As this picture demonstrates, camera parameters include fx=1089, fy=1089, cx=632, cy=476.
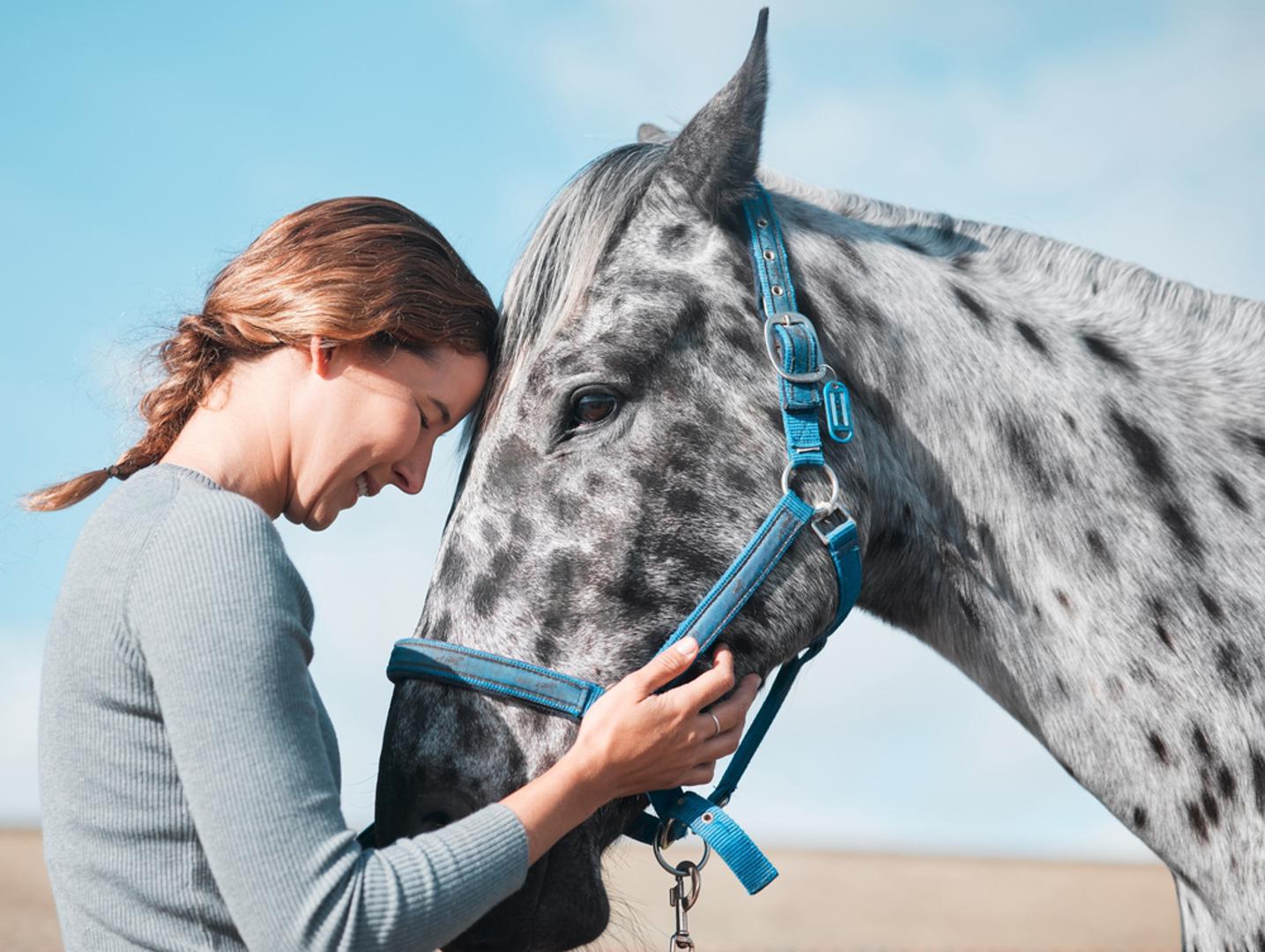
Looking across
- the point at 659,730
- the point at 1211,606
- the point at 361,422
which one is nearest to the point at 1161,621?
the point at 1211,606

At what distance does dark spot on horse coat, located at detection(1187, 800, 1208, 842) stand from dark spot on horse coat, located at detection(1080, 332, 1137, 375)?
2.96ft

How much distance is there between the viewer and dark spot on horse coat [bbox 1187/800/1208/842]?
207cm

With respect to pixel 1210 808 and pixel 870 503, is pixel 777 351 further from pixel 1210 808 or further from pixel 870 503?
pixel 1210 808

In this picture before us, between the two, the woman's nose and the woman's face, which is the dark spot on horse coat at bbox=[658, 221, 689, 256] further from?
the woman's nose

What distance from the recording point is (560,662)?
6.79 feet

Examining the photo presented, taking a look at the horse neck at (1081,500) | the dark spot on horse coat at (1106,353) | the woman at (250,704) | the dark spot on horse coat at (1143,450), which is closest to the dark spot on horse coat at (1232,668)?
the horse neck at (1081,500)

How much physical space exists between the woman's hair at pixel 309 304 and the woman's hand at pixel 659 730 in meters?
0.74

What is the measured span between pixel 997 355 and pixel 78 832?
76.1 inches

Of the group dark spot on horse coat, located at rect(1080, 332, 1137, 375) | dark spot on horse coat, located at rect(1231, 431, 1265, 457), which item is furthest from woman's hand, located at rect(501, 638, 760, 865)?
dark spot on horse coat, located at rect(1231, 431, 1265, 457)

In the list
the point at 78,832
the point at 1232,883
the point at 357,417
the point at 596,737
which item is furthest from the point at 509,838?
the point at 1232,883

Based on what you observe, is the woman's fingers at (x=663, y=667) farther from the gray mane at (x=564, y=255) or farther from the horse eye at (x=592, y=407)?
the gray mane at (x=564, y=255)

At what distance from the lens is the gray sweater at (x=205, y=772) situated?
1.40 metres

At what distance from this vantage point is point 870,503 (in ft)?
7.41

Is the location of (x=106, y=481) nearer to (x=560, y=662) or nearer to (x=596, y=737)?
(x=560, y=662)
